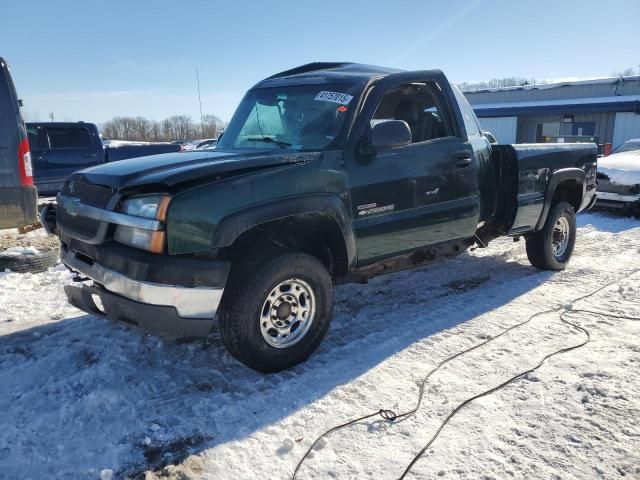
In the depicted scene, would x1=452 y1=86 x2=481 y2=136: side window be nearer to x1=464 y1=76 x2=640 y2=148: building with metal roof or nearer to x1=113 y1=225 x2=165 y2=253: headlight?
x1=113 y1=225 x2=165 y2=253: headlight


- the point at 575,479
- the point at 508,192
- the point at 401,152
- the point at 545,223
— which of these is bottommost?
the point at 575,479

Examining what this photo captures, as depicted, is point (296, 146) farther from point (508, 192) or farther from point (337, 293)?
point (508, 192)

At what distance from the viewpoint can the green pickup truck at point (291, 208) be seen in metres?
2.96

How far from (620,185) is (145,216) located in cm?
974

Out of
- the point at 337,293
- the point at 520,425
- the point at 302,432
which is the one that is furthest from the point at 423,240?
the point at 302,432

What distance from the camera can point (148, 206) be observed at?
9.70 ft

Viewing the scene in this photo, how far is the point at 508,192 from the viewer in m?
5.06

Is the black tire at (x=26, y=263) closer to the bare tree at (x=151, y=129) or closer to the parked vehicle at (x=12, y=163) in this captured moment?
the parked vehicle at (x=12, y=163)

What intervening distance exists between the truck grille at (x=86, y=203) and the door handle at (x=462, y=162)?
2877 mm

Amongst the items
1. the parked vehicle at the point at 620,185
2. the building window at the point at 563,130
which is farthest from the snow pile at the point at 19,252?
the building window at the point at 563,130

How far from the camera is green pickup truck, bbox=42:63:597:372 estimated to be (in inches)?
A: 117

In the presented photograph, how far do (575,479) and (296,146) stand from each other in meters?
2.78

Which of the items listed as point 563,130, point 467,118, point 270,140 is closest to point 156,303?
point 270,140

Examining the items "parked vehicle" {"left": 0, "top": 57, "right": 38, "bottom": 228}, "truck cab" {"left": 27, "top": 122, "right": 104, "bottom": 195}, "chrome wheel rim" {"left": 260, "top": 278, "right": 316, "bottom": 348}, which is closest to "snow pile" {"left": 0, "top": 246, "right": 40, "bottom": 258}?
"parked vehicle" {"left": 0, "top": 57, "right": 38, "bottom": 228}
